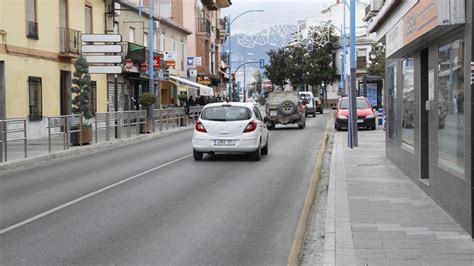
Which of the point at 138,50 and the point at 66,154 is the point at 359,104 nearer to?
the point at 138,50

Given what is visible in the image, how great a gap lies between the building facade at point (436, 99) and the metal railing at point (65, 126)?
1097 centimetres

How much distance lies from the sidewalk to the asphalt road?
25.6 inches

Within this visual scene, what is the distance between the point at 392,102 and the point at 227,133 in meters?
4.40

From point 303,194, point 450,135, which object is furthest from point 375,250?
point 303,194

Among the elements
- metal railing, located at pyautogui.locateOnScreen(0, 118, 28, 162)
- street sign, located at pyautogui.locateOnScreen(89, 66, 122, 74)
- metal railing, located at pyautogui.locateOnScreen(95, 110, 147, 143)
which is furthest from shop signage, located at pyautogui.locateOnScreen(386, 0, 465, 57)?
street sign, located at pyautogui.locateOnScreen(89, 66, 122, 74)

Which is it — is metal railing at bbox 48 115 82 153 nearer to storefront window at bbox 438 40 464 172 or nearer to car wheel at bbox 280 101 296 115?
car wheel at bbox 280 101 296 115

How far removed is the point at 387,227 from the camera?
7.69 meters

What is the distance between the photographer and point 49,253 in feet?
22.5

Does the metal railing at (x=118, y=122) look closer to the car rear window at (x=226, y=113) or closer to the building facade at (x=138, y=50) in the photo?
the building facade at (x=138, y=50)

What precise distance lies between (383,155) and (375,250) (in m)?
10.9

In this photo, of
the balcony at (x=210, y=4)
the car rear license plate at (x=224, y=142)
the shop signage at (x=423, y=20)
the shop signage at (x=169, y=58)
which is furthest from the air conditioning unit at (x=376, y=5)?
the balcony at (x=210, y=4)

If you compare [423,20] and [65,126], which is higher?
[423,20]

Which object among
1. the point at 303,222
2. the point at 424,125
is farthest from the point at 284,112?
the point at 303,222

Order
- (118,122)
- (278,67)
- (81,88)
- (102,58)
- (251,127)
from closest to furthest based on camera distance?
(251,127) < (81,88) < (102,58) < (118,122) < (278,67)
